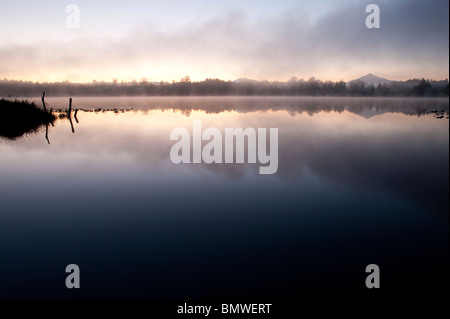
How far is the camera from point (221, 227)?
11.3 m

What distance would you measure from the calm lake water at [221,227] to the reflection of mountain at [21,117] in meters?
17.5

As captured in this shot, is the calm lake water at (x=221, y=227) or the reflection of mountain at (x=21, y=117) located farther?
the reflection of mountain at (x=21, y=117)

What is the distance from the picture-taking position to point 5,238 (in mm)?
10547

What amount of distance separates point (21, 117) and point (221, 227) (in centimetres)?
4648

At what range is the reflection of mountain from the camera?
36.4 m

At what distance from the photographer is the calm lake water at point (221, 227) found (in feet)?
25.9

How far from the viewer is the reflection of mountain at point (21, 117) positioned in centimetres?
3637

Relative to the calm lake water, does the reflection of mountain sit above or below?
above

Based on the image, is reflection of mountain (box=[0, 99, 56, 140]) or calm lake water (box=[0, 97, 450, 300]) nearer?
calm lake water (box=[0, 97, 450, 300])

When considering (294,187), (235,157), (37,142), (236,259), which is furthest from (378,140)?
(37,142)

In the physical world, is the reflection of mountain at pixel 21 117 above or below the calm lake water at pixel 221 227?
above

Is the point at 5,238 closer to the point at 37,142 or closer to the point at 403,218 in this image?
the point at 403,218

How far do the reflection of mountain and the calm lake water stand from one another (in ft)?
57.3
